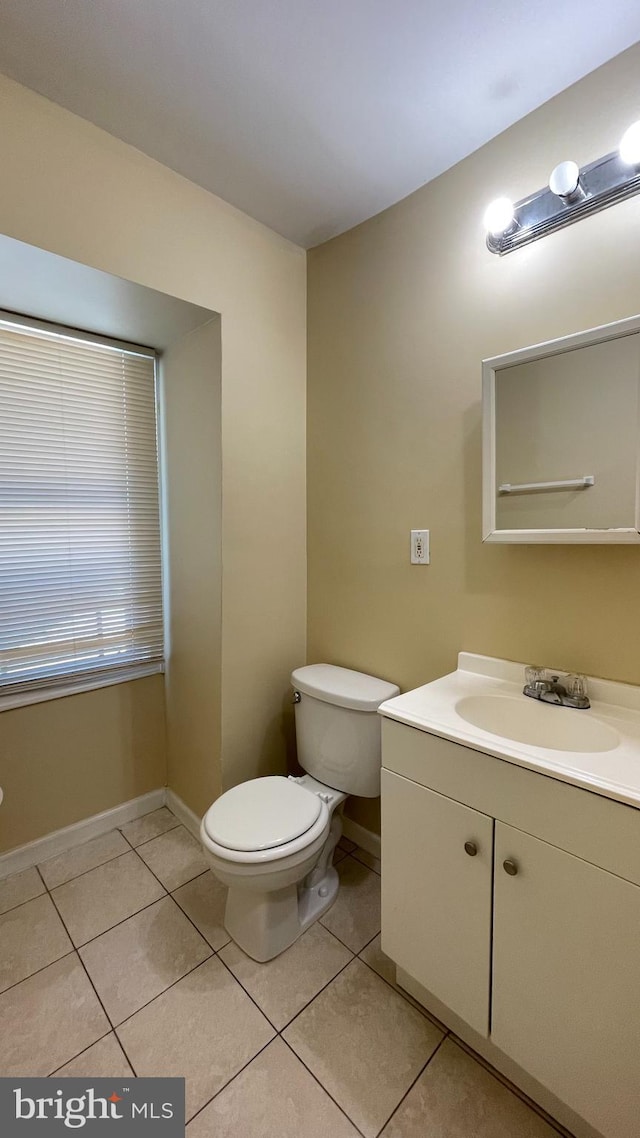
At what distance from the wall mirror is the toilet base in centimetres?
127

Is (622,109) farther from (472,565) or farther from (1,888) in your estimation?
(1,888)

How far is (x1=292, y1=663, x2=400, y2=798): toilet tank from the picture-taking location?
1489mm

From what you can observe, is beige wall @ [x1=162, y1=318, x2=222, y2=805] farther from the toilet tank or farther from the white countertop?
the white countertop

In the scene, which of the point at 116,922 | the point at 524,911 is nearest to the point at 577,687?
the point at 524,911

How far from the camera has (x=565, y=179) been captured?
107 cm

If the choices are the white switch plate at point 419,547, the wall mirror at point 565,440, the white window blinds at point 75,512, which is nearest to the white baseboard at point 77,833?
the white window blinds at point 75,512

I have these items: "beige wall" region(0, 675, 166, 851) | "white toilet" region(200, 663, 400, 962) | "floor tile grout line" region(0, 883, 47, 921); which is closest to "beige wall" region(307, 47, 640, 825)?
"white toilet" region(200, 663, 400, 962)

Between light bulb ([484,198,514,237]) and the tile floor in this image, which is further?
light bulb ([484,198,514,237])


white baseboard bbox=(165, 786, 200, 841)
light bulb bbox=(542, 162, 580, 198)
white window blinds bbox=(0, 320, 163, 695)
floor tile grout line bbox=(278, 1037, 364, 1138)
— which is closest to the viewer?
floor tile grout line bbox=(278, 1037, 364, 1138)

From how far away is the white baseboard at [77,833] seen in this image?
1.68 metres

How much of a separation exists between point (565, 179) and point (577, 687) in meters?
1.25

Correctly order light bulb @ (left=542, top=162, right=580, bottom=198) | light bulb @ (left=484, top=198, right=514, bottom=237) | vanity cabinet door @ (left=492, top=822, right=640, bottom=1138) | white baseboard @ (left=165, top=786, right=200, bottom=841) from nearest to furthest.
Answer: vanity cabinet door @ (left=492, top=822, right=640, bottom=1138), light bulb @ (left=542, top=162, right=580, bottom=198), light bulb @ (left=484, top=198, right=514, bottom=237), white baseboard @ (left=165, top=786, right=200, bottom=841)

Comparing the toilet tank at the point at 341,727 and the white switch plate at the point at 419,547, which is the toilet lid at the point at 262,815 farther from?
the white switch plate at the point at 419,547

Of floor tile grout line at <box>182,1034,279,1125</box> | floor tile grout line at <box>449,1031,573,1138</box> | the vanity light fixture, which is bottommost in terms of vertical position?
floor tile grout line at <box>449,1031,573,1138</box>
